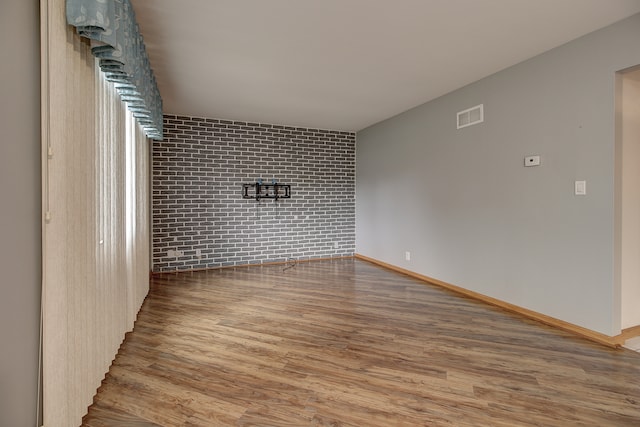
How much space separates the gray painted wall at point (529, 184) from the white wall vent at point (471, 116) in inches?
2.7

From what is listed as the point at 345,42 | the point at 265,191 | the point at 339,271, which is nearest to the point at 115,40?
the point at 345,42

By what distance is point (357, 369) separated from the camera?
2088mm

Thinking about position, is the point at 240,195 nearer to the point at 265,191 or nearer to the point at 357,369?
the point at 265,191

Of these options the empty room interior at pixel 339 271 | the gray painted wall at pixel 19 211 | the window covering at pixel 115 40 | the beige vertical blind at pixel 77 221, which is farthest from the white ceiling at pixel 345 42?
the gray painted wall at pixel 19 211

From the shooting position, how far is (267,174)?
18.1 feet

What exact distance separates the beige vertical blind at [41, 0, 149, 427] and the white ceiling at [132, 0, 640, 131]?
91 cm

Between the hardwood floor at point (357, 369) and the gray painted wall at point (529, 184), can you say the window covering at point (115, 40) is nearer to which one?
the hardwood floor at point (357, 369)

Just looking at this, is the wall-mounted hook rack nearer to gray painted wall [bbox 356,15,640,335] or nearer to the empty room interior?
the empty room interior

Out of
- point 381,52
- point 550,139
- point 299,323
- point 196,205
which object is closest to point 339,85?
point 381,52

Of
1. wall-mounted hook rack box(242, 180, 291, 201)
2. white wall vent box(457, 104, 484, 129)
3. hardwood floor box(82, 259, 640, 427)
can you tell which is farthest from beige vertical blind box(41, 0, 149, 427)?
white wall vent box(457, 104, 484, 129)

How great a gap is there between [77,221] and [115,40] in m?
0.92

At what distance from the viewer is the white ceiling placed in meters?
2.18

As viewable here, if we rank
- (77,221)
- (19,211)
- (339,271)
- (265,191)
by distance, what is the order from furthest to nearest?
(265,191)
(339,271)
(77,221)
(19,211)

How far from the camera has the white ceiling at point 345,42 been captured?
2.18 m
